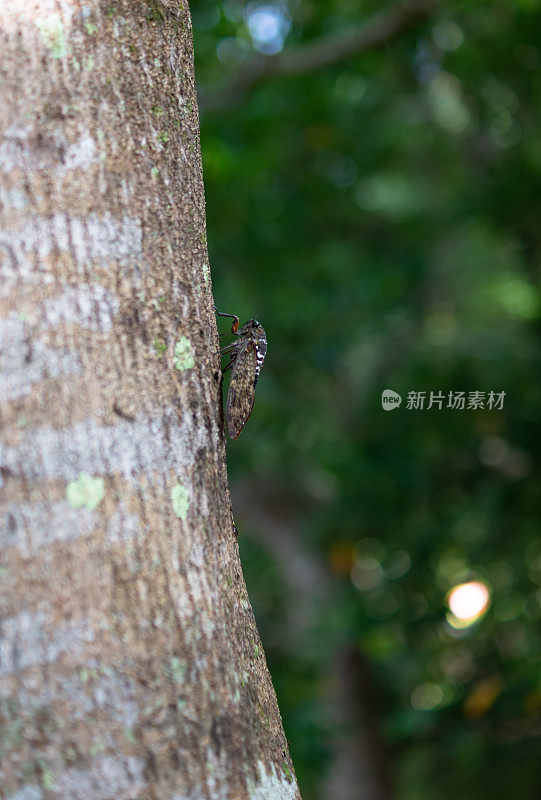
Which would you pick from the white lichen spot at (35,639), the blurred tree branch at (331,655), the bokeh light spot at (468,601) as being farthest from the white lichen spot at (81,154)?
the blurred tree branch at (331,655)

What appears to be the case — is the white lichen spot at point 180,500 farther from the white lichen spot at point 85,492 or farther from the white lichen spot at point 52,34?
the white lichen spot at point 52,34

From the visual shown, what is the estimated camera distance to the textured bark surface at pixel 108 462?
119cm

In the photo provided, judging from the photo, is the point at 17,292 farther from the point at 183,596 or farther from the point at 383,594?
the point at 383,594

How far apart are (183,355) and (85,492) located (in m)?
0.32

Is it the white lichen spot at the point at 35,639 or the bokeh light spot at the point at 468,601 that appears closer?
the white lichen spot at the point at 35,639

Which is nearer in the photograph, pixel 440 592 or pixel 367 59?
pixel 367 59

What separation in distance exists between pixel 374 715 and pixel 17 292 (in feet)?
28.1

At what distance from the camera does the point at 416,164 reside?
963cm

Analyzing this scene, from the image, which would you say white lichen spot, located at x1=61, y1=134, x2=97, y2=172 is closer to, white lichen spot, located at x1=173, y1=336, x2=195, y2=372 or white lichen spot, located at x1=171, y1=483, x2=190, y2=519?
white lichen spot, located at x1=173, y1=336, x2=195, y2=372

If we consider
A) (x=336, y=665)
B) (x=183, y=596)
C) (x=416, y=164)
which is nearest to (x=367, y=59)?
(x=416, y=164)

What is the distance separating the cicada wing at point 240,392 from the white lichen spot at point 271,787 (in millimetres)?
996

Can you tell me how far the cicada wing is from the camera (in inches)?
92.5

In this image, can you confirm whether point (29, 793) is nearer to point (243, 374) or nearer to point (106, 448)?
point (106, 448)

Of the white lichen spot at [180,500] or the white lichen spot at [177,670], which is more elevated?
the white lichen spot at [180,500]
